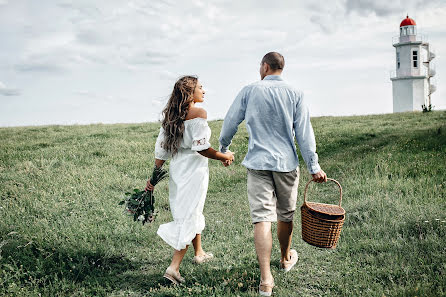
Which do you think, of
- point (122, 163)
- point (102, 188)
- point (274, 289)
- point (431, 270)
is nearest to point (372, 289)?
point (431, 270)

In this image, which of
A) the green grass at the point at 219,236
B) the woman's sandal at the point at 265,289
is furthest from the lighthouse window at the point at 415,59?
the woman's sandal at the point at 265,289

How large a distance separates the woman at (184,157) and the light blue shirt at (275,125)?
0.57m

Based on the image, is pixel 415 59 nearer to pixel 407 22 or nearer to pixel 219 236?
pixel 407 22

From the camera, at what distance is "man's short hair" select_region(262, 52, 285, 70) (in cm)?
454

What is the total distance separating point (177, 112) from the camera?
4805mm

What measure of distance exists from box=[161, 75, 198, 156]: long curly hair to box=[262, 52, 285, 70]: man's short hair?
985mm

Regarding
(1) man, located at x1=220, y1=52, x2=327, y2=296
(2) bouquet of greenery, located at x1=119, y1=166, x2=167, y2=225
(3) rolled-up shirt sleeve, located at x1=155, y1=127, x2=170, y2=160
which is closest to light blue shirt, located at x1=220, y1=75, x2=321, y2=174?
(1) man, located at x1=220, y1=52, x2=327, y2=296

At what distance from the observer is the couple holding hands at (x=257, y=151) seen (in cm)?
441

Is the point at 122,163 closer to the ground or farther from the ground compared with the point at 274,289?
farther from the ground

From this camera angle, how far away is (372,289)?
178 inches

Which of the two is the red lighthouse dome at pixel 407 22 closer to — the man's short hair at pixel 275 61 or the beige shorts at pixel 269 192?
the man's short hair at pixel 275 61

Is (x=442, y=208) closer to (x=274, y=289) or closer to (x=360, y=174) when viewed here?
(x=360, y=174)

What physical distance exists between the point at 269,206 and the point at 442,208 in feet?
13.3

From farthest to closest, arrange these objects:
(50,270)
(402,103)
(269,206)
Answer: (402,103)
(50,270)
(269,206)
